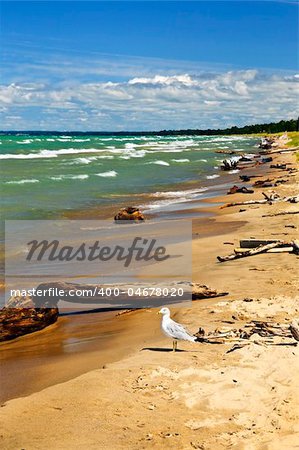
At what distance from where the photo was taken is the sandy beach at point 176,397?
5.18 metres

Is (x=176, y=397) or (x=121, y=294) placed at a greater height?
(x=121, y=294)

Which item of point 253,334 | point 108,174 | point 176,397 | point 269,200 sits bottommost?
point 176,397

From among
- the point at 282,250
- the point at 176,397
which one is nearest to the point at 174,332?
the point at 176,397

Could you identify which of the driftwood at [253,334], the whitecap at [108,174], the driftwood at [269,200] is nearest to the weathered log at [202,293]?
the driftwood at [253,334]

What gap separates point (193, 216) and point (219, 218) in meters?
1.20

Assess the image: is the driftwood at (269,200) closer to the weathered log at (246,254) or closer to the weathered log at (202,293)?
the weathered log at (246,254)

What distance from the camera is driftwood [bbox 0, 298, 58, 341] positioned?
847 cm

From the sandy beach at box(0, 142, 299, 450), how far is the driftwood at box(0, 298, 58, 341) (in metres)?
0.23

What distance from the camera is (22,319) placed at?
861 cm

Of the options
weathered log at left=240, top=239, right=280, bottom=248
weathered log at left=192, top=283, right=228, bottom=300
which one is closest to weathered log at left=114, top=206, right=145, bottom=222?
weathered log at left=240, top=239, right=280, bottom=248

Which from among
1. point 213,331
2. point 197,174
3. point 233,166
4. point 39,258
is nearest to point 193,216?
point 39,258

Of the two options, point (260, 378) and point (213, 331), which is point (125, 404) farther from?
point (213, 331)

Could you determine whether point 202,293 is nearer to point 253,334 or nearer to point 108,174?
point 253,334

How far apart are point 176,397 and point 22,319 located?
140 inches
